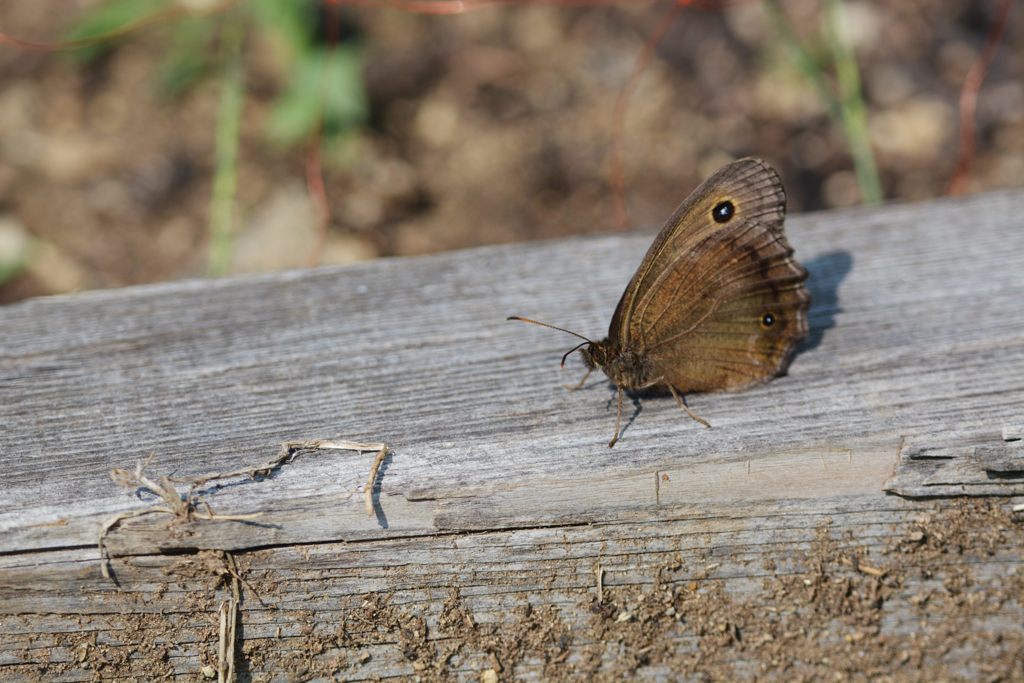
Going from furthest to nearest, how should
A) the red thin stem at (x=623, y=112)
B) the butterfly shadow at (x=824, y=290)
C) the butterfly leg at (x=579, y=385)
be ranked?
1. the red thin stem at (x=623, y=112)
2. the butterfly shadow at (x=824, y=290)
3. the butterfly leg at (x=579, y=385)

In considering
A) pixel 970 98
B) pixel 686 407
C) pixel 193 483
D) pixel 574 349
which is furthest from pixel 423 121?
pixel 193 483

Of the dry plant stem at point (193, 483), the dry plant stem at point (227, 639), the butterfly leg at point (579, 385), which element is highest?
the butterfly leg at point (579, 385)

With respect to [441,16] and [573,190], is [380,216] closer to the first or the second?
[573,190]

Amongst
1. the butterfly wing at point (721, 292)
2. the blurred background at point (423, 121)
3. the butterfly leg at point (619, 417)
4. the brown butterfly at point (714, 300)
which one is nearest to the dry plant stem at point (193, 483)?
the butterfly leg at point (619, 417)

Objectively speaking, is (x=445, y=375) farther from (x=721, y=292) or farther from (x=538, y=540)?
(x=721, y=292)

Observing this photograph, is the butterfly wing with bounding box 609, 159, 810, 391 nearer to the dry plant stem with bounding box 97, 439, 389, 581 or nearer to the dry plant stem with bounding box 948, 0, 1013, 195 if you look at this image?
the dry plant stem with bounding box 97, 439, 389, 581

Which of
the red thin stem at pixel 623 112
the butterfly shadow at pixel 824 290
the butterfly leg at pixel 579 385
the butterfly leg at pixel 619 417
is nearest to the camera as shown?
the butterfly leg at pixel 619 417

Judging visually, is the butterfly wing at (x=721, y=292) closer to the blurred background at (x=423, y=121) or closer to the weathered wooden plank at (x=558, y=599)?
the weathered wooden plank at (x=558, y=599)
